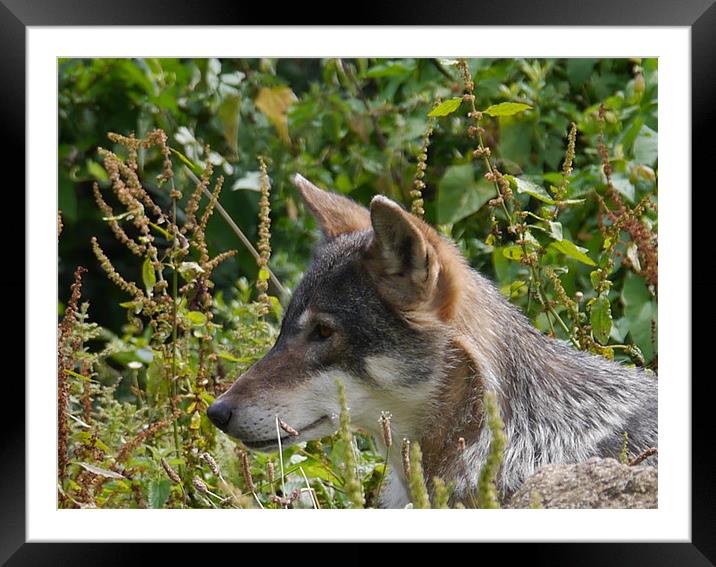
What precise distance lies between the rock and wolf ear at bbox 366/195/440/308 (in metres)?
0.78

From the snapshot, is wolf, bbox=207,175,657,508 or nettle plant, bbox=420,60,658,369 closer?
wolf, bbox=207,175,657,508

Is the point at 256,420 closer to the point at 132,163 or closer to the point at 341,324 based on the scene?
the point at 341,324

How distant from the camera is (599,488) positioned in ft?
11.2

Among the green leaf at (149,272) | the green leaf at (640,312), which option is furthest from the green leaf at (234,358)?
the green leaf at (640,312)

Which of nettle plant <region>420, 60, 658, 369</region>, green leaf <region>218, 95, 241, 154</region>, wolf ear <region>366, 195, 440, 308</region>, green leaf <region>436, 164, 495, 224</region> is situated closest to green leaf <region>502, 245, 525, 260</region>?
nettle plant <region>420, 60, 658, 369</region>

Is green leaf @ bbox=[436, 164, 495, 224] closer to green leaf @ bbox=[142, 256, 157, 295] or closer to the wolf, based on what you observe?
the wolf

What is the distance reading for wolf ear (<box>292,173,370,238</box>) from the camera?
Answer: 171 inches

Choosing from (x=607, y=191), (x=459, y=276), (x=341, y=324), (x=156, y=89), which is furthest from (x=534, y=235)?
(x=156, y=89)

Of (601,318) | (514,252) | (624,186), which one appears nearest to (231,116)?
(514,252)

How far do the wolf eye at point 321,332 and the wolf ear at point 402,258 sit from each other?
0.26m

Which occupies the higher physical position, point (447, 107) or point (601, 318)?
point (447, 107)

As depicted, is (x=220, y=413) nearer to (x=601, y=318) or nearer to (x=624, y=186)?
(x=601, y=318)
